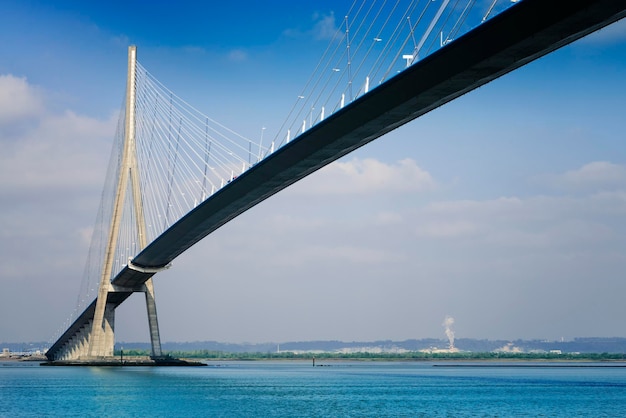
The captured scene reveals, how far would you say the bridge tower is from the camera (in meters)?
49.1

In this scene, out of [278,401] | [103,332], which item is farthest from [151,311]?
[278,401]

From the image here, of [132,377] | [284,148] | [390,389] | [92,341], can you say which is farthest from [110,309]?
[284,148]

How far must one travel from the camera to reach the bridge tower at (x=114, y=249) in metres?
49.1

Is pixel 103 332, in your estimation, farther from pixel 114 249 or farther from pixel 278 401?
pixel 278 401

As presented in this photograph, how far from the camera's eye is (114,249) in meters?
49.7

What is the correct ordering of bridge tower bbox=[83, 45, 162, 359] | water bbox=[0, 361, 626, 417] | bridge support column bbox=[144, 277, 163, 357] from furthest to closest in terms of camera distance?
1. bridge support column bbox=[144, 277, 163, 357]
2. bridge tower bbox=[83, 45, 162, 359]
3. water bbox=[0, 361, 626, 417]

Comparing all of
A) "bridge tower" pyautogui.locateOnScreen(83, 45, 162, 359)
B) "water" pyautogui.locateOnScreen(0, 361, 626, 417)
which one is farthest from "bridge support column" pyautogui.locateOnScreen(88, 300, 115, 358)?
"water" pyautogui.locateOnScreen(0, 361, 626, 417)

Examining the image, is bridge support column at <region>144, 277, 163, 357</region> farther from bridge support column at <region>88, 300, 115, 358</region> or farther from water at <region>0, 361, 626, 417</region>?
water at <region>0, 361, 626, 417</region>

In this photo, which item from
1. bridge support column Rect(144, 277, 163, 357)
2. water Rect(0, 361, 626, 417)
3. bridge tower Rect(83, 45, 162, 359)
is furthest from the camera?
bridge support column Rect(144, 277, 163, 357)

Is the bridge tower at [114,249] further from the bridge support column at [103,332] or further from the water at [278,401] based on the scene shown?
the water at [278,401]

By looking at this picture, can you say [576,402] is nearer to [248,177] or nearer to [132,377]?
[248,177]

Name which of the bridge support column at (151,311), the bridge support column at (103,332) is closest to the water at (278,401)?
the bridge support column at (103,332)

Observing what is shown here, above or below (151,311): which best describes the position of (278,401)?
below

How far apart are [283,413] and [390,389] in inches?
659
